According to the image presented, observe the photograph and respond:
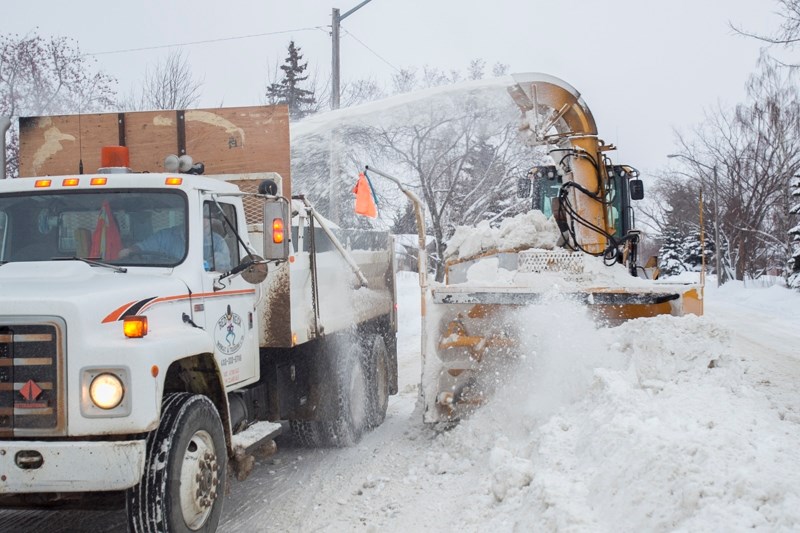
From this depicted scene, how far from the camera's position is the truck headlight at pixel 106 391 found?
151 inches

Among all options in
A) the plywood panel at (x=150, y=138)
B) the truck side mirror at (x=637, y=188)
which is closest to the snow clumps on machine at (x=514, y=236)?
the truck side mirror at (x=637, y=188)

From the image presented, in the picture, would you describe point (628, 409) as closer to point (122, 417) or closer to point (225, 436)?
point (225, 436)

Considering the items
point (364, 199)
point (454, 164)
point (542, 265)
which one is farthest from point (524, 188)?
point (454, 164)

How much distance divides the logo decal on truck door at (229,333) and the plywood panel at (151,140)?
1459 mm

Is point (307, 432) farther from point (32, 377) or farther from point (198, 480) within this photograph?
point (32, 377)

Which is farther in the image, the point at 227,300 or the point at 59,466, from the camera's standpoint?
the point at 227,300

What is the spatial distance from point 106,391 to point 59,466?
44 cm

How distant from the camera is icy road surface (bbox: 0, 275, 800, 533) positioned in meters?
3.80

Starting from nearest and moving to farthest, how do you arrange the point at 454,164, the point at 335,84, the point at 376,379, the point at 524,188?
1. the point at 376,379
2. the point at 524,188
3. the point at 335,84
4. the point at 454,164

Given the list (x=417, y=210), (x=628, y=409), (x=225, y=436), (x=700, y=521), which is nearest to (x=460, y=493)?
(x=628, y=409)

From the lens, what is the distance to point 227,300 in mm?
5309

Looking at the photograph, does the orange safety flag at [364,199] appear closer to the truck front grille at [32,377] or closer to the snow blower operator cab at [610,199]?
the snow blower operator cab at [610,199]

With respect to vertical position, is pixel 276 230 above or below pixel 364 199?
below

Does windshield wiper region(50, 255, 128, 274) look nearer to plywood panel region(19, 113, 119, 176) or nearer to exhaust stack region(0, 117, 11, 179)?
plywood panel region(19, 113, 119, 176)
